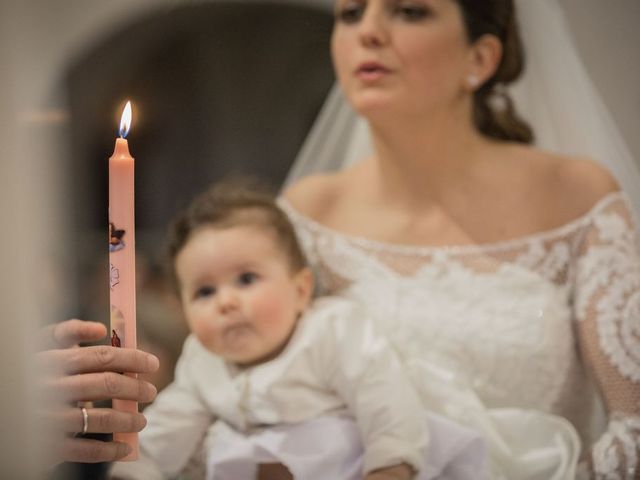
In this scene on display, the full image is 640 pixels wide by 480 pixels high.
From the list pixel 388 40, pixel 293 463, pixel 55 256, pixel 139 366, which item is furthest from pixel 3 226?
pixel 388 40

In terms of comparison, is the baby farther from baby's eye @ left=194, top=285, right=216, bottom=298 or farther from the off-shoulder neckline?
the off-shoulder neckline

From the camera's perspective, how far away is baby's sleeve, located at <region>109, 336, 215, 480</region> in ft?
3.14

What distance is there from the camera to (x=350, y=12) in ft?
3.49

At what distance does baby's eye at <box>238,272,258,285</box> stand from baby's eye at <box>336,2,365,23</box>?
37 centimetres

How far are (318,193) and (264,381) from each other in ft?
1.01

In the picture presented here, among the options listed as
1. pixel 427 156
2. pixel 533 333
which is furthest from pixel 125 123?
pixel 533 333

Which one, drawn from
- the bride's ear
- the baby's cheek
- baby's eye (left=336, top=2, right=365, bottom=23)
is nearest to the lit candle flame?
the baby's cheek

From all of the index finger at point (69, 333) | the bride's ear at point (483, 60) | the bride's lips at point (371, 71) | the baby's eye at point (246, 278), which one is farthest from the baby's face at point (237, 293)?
the bride's ear at point (483, 60)

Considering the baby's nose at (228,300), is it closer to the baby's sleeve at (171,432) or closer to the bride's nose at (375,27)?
the baby's sleeve at (171,432)

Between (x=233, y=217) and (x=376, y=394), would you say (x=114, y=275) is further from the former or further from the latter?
(x=376, y=394)

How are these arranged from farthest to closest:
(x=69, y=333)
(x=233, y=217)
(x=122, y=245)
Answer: (x=233, y=217) < (x=69, y=333) < (x=122, y=245)

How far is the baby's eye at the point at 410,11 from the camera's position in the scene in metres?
1.03

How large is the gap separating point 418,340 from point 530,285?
0.17 metres

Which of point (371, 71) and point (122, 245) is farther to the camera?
point (371, 71)
